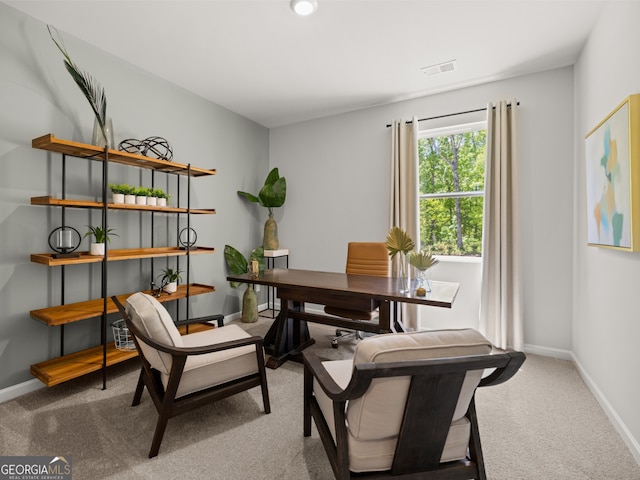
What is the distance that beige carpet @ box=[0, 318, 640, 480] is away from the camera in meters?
1.67

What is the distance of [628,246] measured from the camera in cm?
183

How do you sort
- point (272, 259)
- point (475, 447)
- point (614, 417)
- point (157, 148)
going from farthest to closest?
point (272, 259) → point (157, 148) → point (614, 417) → point (475, 447)

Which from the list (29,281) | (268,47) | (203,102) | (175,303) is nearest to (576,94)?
(268,47)

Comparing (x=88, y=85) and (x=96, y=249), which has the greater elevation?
(x=88, y=85)

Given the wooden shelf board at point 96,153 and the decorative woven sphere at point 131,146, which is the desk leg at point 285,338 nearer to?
the wooden shelf board at point 96,153

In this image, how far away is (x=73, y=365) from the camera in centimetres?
243

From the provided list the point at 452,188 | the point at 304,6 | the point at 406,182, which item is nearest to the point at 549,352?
the point at 452,188

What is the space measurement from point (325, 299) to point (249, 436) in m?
1.18

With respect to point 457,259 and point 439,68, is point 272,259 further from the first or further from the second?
point 439,68

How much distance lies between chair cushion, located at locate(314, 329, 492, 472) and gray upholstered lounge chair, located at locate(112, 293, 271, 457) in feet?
3.09

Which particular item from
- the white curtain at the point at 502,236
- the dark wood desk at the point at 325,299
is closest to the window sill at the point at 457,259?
the white curtain at the point at 502,236

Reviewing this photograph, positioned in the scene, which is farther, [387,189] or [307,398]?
[387,189]

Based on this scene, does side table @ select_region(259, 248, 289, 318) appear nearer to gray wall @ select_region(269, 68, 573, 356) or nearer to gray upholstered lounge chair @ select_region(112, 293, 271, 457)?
gray wall @ select_region(269, 68, 573, 356)

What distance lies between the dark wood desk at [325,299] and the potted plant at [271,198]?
1299 millimetres
